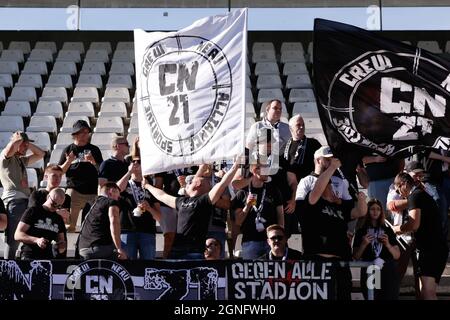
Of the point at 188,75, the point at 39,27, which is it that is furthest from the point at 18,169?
the point at 39,27

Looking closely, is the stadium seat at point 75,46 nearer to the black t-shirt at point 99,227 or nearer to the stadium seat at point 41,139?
the stadium seat at point 41,139

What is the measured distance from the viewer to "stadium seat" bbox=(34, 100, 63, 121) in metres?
18.0

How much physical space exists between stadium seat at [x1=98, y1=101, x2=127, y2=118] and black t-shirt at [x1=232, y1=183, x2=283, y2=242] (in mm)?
6132

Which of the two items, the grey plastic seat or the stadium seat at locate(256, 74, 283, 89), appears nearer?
the stadium seat at locate(256, 74, 283, 89)

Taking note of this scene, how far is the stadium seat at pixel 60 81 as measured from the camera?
19.2m

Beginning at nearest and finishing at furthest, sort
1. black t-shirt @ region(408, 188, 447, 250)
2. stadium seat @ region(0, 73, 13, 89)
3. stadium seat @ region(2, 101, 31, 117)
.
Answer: black t-shirt @ region(408, 188, 447, 250) < stadium seat @ region(2, 101, 31, 117) < stadium seat @ region(0, 73, 13, 89)

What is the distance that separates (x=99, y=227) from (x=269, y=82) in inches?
322

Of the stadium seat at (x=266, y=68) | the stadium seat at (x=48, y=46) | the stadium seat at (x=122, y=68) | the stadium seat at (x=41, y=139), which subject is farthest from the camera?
the stadium seat at (x=48, y=46)

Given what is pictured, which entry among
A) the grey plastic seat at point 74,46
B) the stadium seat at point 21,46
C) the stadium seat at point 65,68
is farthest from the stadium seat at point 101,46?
the stadium seat at point 21,46

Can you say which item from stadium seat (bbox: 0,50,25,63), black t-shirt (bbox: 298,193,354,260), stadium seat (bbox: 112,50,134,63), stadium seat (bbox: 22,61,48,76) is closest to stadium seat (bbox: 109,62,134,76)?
stadium seat (bbox: 112,50,134,63)

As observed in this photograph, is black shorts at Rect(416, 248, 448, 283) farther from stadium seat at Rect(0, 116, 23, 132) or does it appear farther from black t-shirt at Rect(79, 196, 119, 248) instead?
stadium seat at Rect(0, 116, 23, 132)

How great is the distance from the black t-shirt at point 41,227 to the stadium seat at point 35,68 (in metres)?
8.75

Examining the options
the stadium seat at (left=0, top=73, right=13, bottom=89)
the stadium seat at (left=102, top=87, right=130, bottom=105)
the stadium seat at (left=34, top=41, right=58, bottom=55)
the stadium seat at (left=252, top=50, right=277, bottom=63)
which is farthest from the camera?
the stadium seat at (left=34, top=41, right=58, bottom=55)

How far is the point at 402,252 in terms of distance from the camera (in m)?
11.9
